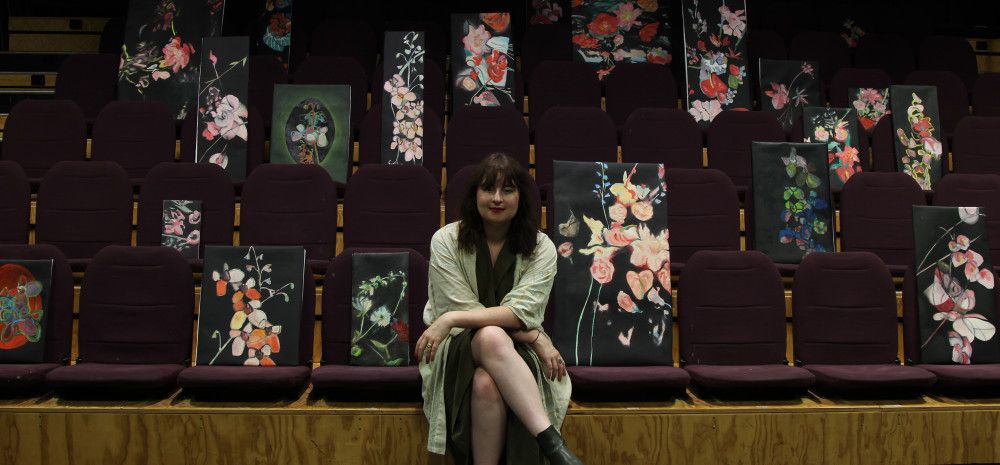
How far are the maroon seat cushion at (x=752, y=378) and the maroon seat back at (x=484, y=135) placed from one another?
2.14 ft

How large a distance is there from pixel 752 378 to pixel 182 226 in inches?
34.5

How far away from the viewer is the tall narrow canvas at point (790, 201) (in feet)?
4.49

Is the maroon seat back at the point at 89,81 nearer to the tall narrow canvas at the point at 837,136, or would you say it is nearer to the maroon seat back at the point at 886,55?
the tall narrow canvas at the point at 837,136

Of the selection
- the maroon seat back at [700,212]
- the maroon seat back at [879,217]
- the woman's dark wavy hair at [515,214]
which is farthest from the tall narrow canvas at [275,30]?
the maroon seat back at [879,217]

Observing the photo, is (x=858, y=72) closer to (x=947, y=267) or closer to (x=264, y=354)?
(x=947, y=267)

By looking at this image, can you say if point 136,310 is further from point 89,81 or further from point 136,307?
point 89,81

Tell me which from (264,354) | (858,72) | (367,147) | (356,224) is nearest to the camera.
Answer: (264,354)

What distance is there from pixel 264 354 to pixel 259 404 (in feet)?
0.26

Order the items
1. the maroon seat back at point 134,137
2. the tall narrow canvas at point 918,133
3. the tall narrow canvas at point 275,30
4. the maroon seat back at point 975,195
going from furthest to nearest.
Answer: the tall narrow canvas at point 275,30, the tall narrow canvas at point 918,133, the maroon seat back at point 134,137, the maroon seat back at point 975,195

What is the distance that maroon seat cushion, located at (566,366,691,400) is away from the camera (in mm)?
972

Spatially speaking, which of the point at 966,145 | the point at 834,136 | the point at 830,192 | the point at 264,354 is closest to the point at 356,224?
the point at 264,354

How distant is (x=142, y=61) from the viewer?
1778 mm

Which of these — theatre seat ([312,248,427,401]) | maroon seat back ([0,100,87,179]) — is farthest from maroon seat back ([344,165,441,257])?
maroon seat back ([0,100,87,179])

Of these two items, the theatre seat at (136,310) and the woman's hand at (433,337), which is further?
the theatre seat at (136,310)
